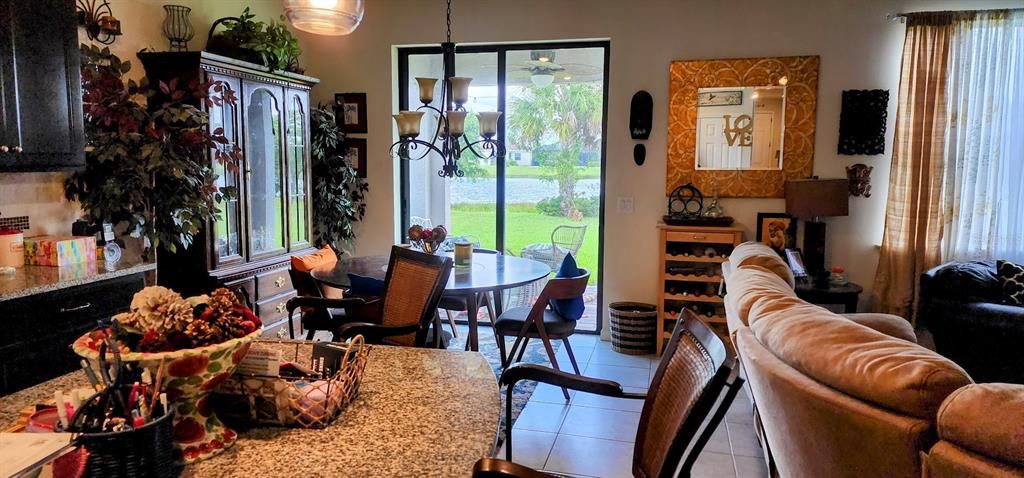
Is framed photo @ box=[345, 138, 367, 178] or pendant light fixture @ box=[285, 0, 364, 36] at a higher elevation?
pendant light fixture @ box=[285, 0, 364, 36]

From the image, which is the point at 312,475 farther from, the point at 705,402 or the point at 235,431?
the point at 705,402

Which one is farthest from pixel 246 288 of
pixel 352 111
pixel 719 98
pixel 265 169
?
pixel 719 98

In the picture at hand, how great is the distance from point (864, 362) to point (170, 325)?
1.34 metres

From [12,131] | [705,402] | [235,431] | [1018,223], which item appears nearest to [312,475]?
[235,431]

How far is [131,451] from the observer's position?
90 centimetres

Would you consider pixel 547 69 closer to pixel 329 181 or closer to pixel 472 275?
pixel 329 181

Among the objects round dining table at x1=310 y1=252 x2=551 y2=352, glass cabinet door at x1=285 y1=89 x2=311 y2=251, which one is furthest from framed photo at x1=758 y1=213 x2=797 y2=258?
glass cabinet door at x1=285 y1=89 x2=311 y2=251

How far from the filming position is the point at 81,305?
8.90 feet

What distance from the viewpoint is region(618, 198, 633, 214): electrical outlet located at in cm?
474

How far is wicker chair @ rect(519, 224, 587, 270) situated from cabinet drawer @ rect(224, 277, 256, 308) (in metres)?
2.15

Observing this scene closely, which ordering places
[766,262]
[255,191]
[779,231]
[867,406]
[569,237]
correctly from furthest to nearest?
[569,237]
[779,231]
[255,191]
[766,262]
[867,406]

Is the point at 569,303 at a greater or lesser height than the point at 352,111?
lesser

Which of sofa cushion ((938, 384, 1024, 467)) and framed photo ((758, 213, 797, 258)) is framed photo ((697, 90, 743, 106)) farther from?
sofa cushion ((938, 384, 1024, 467))

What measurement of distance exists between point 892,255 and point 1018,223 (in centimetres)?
76
